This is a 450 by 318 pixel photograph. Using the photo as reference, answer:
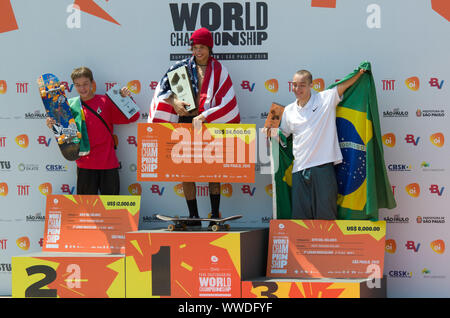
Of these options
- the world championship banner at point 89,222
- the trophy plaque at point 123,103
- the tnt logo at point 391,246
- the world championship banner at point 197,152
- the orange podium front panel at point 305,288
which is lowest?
the orange podium front panel at point 305,288

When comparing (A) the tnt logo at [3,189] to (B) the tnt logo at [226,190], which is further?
(A) the tnt logo at [3,189]

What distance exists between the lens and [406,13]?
16.9 ft

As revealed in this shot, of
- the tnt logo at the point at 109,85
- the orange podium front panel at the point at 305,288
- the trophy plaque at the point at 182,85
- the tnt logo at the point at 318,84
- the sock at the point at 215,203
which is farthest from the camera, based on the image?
the tnt logo at the point at 109,85

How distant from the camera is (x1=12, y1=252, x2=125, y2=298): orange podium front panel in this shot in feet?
15.3

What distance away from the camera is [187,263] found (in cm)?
453

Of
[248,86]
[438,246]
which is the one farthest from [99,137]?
[438,246]

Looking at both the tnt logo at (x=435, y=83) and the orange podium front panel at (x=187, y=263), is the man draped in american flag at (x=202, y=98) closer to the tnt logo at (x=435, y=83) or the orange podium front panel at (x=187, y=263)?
the orange podium front panel at (x=187, y=263)

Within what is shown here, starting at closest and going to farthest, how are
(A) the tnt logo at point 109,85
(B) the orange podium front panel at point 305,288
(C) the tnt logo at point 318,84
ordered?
(B) the orange podium front panel at point 305,288, (C) the tnt logo at point 318,84, (A) the tnt logo at point 109,85

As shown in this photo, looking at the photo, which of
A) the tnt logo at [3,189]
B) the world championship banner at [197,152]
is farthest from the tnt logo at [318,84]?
the tnt logo at [3,189]

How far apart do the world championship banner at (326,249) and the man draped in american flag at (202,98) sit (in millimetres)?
699

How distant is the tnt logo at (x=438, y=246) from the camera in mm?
5141

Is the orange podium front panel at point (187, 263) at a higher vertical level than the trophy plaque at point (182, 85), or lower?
lower

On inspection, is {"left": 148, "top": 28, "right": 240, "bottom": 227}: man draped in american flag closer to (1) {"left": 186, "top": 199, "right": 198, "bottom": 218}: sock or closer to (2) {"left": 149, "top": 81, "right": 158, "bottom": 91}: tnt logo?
(1) {"left": 186, "top": 199, "right": 198, "bottom": 218}: sock

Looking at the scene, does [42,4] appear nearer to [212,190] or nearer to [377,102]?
[212,190]
